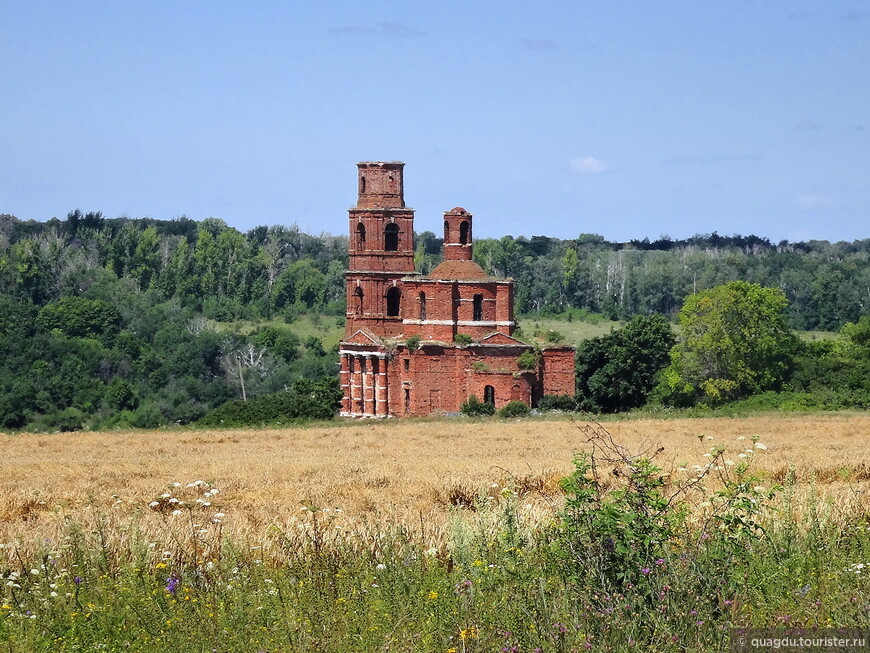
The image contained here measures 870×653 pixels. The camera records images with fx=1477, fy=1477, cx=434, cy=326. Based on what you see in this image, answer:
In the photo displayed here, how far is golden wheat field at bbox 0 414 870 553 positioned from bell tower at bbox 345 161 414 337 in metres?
16.0

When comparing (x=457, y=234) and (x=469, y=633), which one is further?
(x=457, y=234)

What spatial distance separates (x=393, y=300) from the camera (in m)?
68.9

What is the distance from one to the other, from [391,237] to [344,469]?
138 feet

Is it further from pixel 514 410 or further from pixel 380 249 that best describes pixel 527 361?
pixel 380 249

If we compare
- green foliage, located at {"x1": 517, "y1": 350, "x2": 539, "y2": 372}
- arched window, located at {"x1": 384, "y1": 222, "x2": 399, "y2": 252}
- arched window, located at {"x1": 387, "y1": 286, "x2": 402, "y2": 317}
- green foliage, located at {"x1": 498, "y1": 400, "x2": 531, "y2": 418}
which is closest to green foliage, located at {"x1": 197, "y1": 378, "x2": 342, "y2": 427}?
arched window, located at {"x1": 387, "y1": 286, "x2": 402, "y2": 317}

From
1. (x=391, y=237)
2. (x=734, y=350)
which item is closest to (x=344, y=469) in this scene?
(x=734, y=350)

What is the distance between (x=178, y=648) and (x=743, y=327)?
54716 mm

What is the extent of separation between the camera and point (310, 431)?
170 ft

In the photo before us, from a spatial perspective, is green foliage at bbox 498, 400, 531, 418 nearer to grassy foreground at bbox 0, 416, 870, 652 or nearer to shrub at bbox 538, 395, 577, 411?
shrub at bbox 538, 395, 577, 411

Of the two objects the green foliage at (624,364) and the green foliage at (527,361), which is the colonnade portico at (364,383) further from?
the green foliage at (624,364)

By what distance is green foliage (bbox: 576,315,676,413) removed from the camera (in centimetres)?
6556

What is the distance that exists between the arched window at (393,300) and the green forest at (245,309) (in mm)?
4712

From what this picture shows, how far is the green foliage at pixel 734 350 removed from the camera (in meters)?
63.4

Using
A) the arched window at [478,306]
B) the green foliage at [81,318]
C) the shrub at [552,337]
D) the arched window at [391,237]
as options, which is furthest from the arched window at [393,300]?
the green foliage at [81,318]
